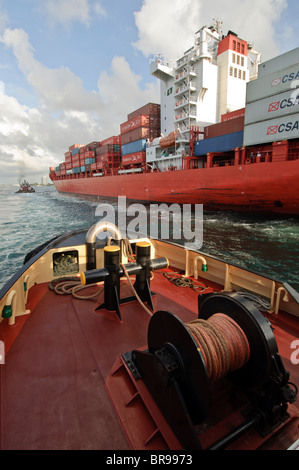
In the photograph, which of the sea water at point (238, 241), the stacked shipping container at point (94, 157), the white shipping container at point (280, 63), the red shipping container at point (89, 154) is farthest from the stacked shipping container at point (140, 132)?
the white shipping container at point (280, 63)

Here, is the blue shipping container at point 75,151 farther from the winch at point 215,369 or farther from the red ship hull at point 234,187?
the winch at point 215,369

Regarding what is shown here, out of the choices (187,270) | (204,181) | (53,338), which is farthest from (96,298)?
(204,181)

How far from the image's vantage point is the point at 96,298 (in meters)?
3.81

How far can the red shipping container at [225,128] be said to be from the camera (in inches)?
728

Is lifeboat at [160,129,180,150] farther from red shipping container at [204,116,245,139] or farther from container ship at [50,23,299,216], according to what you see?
red shipping container at [204,116,245,139]

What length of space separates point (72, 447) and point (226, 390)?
1218 mm

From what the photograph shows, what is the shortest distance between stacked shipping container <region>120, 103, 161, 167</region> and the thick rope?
2910 centimetres

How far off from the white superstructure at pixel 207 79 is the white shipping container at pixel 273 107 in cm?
827

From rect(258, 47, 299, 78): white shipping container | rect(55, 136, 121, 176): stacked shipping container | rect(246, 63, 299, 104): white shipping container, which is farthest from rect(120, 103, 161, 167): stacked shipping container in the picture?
rect(258, 47, 299, 78): white shipping container

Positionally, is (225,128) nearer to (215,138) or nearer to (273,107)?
(215,138)

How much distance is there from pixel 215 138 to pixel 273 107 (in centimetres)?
508

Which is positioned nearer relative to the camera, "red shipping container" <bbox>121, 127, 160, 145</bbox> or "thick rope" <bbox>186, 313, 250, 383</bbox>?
"thick rope" <bbox>186, 313, 250, 383</bbox>

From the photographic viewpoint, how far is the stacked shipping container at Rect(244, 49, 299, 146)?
13.9 m

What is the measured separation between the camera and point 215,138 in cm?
1939
